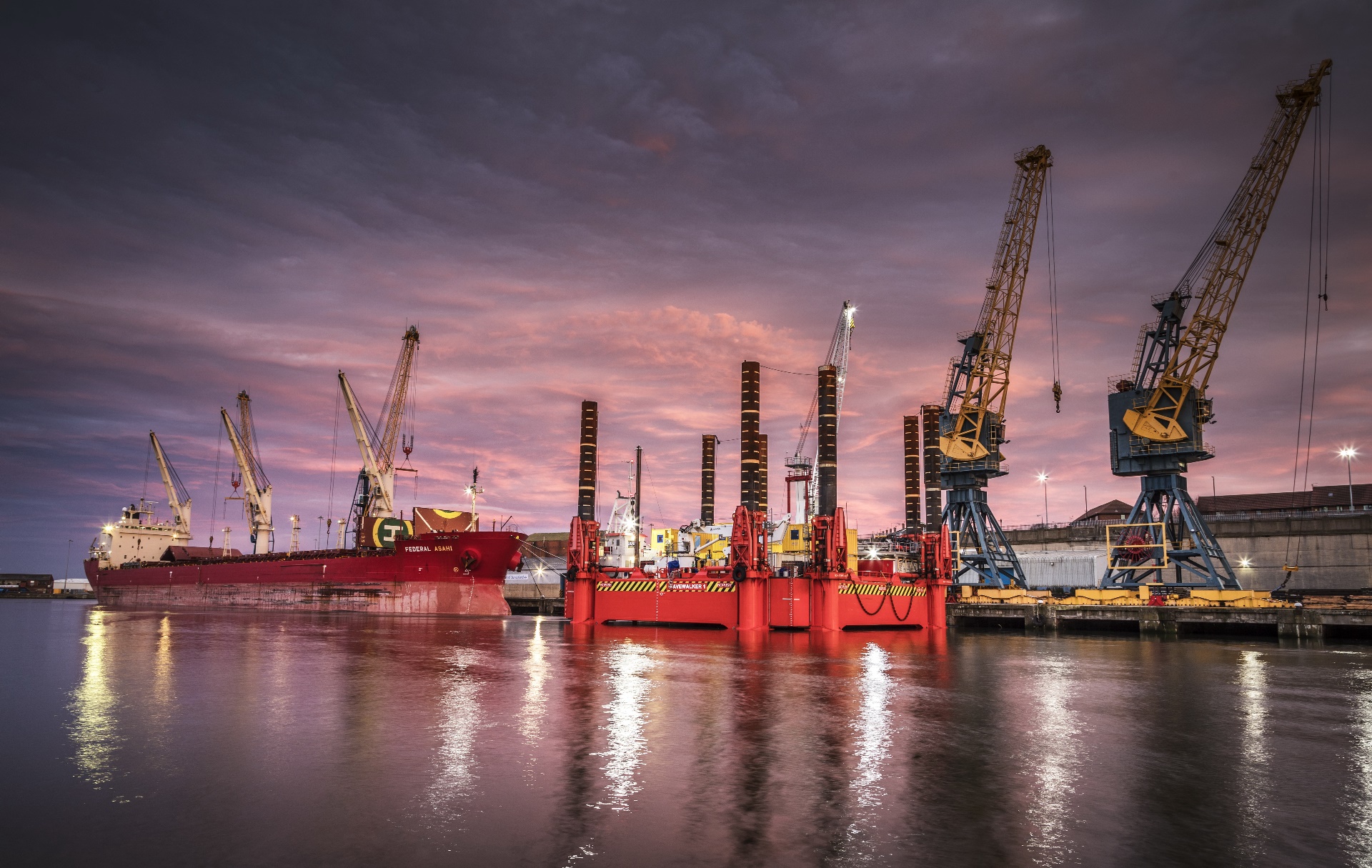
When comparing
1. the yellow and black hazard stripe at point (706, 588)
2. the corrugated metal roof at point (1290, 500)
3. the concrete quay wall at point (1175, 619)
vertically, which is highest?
the corrugated metal roof at point (1290, 500)

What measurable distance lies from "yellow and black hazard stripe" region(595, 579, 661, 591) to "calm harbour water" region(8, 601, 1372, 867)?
18449 mm

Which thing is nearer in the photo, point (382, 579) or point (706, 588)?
point (706, 588)

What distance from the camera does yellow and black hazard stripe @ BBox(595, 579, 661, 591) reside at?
138 ft

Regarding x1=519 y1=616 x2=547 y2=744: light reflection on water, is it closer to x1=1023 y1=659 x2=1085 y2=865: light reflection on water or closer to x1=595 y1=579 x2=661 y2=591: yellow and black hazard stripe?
x1=1023 y1=659 x2=1085 y2=865: light reflection on water

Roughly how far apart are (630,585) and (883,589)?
1376 cm

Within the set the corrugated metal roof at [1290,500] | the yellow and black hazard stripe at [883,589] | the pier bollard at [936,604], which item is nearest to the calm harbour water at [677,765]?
the yellow and black hazard stripe at [883,589]

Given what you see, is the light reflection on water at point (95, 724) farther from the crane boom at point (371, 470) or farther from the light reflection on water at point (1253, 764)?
the crane boom at point (371, 470)

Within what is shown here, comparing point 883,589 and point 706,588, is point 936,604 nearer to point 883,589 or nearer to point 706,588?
point 883,589

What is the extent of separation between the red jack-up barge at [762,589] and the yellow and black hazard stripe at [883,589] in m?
0.05

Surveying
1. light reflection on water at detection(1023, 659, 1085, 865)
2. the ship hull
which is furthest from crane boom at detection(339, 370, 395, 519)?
light reflection on water at detection(1023, 659, 1085, 865)

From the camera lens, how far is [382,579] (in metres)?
57.1

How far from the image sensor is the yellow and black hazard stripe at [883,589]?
39.8 meters

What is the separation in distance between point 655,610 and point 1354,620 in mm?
33305

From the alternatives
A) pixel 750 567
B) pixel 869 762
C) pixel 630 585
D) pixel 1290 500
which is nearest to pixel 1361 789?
pixel 869 762
